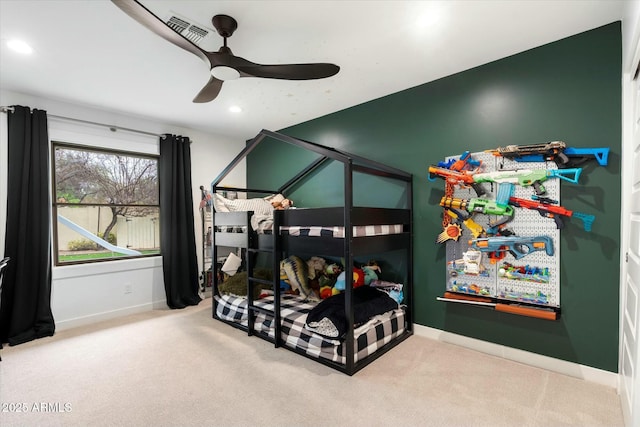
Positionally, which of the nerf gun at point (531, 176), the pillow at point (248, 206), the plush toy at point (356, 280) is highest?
the nerf gun at point (531, 176)

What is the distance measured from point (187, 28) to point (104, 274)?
9.46ft

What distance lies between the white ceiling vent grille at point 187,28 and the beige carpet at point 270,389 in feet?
7.43

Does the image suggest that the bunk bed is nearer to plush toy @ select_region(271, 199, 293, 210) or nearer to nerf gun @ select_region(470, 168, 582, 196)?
plush toy @ select_region(271, 199, 293, 210)

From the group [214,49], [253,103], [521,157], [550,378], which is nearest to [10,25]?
[214,49]

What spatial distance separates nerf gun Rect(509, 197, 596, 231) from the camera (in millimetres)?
2039

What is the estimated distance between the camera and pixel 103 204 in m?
3.55

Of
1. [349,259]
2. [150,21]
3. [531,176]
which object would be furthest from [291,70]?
[531,176]

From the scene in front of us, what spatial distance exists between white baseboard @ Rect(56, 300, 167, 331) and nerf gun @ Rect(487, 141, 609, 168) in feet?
13.4

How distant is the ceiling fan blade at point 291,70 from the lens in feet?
6.34

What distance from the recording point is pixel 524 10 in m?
1.84

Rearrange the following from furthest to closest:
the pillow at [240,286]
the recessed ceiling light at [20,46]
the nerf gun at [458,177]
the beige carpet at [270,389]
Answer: the pillow at [240,286] < the nerf gun at [458,177] < the recessed ceiling light at [20,46] < the beige carpet at [270,389]

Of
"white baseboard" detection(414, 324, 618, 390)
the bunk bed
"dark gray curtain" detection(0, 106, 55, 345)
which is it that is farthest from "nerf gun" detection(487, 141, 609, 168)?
"dark gray curtain" detection(0, 106, 55, 345)

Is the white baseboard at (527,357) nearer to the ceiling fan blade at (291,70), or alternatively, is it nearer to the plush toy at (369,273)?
the plush toy at (369,273)

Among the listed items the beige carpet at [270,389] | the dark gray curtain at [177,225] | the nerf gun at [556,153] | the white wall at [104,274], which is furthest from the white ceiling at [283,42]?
the beige carpet at [270,389]
